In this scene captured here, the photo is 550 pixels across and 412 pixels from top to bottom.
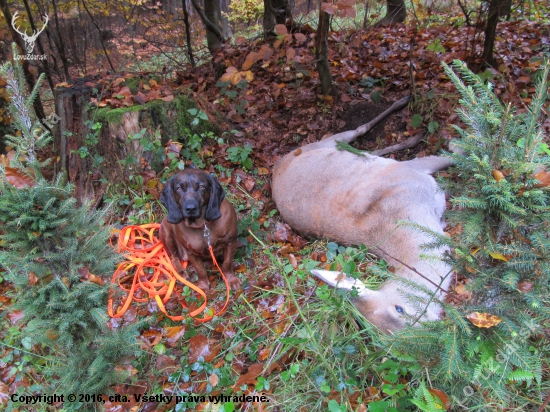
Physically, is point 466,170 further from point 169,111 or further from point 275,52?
point 275,52

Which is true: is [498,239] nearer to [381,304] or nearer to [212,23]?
[381,304]

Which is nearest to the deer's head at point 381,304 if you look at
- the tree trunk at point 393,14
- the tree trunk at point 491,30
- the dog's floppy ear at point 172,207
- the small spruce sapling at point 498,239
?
the small spruce sapling at point 498,239

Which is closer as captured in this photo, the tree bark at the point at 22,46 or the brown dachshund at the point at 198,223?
the brown dachshund at the point at 198,223

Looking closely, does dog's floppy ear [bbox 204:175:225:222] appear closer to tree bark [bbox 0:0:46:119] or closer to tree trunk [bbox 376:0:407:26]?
tree bark [bbox 0:0:46:119]

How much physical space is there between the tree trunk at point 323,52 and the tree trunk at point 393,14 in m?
3.99

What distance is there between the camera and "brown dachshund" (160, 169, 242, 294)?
3.31m

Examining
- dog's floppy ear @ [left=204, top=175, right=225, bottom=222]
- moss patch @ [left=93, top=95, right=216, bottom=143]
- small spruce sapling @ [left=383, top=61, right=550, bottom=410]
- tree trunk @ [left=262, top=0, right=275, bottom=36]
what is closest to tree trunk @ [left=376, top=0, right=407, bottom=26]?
tree trunk @ [left=262, top=0, right=275, bottom=36]

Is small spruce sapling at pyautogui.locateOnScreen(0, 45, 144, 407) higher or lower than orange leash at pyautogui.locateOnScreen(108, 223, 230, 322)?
higher

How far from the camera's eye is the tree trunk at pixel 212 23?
7176 millimetres

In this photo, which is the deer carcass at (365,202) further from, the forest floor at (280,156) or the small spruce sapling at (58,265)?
the small spruce sapling at (58,265)

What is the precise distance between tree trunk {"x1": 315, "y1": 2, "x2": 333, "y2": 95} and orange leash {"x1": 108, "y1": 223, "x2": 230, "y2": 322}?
3.08 meters

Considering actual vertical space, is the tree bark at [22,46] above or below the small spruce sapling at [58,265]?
above

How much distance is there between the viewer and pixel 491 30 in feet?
16.3

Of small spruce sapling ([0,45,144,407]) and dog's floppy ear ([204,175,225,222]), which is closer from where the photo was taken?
small spruce sapling ([0,45,144,407])
